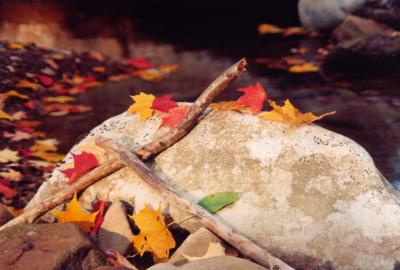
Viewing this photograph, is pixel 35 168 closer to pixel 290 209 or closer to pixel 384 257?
pixel 290 209

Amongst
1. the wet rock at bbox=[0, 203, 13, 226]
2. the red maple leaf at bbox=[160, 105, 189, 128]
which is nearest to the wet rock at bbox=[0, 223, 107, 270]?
the wet rock at bbox=[0, 203, 13, 226]

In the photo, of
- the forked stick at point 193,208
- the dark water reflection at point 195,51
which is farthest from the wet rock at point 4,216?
the dark water reflection at point 195,51

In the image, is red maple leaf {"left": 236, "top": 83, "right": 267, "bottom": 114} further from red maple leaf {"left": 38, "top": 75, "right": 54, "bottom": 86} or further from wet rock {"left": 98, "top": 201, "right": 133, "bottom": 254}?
red maple leaf {"left": 38, "top": 75, "right": 54, "bottom": 86}

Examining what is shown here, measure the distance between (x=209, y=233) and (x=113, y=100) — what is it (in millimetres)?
4282

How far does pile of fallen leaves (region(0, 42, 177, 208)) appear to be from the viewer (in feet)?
15.3

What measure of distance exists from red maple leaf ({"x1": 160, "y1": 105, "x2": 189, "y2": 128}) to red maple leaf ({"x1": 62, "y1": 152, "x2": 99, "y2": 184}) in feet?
1.39

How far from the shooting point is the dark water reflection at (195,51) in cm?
599

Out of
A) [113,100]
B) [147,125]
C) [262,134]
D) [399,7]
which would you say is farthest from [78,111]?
[399,7]

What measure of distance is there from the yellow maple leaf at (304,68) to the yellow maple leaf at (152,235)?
Result: 5.53 m

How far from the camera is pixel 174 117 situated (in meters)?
3.32

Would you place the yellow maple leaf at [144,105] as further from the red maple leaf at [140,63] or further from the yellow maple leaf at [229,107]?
the red maple leaf at [140,63]

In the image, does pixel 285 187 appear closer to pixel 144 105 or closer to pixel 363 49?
pixel 144 105

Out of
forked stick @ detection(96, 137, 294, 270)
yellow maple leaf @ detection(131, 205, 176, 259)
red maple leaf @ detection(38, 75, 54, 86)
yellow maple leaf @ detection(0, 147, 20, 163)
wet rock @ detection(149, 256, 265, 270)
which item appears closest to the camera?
wet rock @ detection(149, 256, 265, 270)

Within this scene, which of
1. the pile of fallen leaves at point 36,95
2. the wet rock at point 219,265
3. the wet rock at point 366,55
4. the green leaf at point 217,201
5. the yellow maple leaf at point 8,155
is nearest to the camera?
the wet rock at point 219,265
